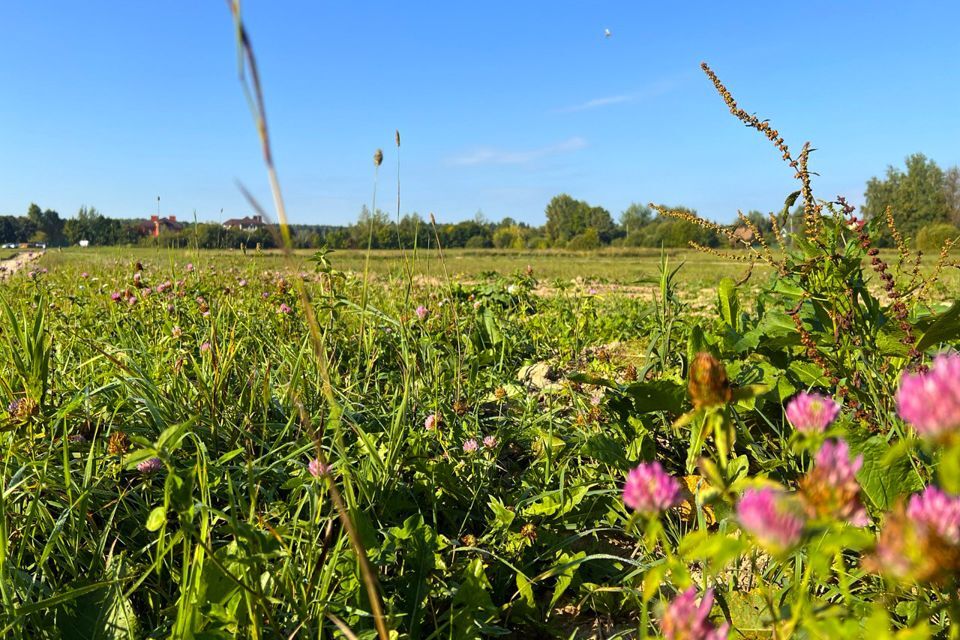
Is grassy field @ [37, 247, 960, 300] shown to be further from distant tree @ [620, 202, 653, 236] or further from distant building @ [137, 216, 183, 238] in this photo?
distant tree @ [620, 202, 653, 236]

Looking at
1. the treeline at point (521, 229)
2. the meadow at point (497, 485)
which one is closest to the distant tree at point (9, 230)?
the treeline at point (521, 229)

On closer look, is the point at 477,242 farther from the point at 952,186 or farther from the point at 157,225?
the point at 157,225

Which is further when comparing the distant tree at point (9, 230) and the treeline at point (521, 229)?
the distant tree at point (9, 230)

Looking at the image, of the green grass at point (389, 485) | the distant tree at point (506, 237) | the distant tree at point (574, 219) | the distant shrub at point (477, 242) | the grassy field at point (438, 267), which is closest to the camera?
the green grass at point (389, 485)

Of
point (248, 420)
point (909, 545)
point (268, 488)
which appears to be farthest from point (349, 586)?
point (909, 545)

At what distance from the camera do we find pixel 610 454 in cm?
166

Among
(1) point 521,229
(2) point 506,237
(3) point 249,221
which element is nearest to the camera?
(3) point 249,221

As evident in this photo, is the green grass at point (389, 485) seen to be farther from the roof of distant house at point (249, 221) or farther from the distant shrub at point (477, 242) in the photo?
the distant shrub at point (477, 242)

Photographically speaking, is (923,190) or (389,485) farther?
(923,190)

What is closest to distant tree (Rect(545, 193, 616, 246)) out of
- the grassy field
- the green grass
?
the grassy field

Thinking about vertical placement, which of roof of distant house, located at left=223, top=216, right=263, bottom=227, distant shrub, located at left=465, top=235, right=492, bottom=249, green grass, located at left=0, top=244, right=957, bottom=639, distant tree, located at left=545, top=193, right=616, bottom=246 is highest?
distant tree, located at left=545, top=193, right=616, bottom=246

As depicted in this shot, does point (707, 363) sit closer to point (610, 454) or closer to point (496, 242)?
point (610, 454)

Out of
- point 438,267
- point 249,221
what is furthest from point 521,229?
point 249,221

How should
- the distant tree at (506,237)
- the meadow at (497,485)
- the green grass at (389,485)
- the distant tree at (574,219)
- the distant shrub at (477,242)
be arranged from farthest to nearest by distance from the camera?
the distant tree at (574,219), the distant tree at (506,237), the distant shrub at (477,242), the green grass at (389,485), the meadow at (497,485)
